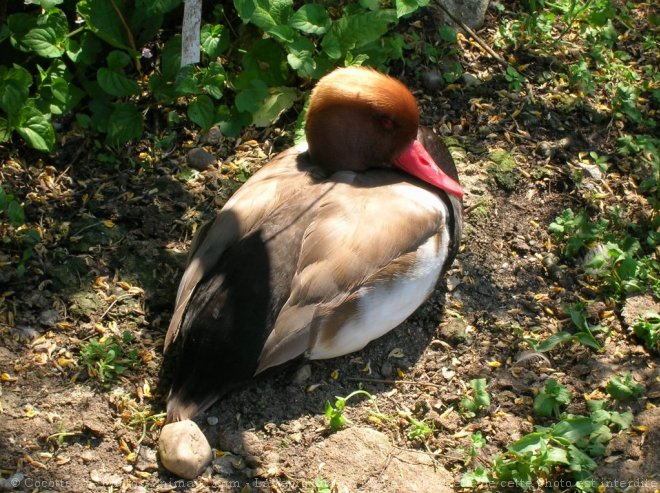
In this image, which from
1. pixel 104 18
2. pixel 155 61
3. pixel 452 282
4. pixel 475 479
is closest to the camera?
pixel 475 479

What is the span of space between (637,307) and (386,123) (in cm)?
146

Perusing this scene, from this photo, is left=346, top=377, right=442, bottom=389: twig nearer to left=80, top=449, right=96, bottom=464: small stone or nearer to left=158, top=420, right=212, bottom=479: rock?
left=158, top=420, right=212, bottom=479: rock

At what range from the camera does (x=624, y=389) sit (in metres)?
3.63

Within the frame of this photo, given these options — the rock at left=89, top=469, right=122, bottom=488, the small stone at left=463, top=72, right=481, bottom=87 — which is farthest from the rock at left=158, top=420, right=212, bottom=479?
the small stone at left=463, top=72, right=481, bottom=87

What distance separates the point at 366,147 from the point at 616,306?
1.40 meters

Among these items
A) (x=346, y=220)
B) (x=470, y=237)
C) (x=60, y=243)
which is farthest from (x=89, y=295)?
(x=470, y=237)

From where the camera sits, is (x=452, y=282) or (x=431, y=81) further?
(x=431, y=81)

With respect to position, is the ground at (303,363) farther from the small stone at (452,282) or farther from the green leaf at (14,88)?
the green leaf at (14,88)

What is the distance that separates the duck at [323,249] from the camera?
3520 mm

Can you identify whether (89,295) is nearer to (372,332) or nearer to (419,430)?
(372,332)

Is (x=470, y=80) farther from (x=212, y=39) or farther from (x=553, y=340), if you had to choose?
(x=553, y=340)

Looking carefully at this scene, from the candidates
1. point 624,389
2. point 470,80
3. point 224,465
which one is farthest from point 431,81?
point 224,465

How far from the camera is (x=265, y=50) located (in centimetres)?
474

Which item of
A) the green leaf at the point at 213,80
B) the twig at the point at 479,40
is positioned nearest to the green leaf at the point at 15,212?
the green leaf at the point at 213,80
